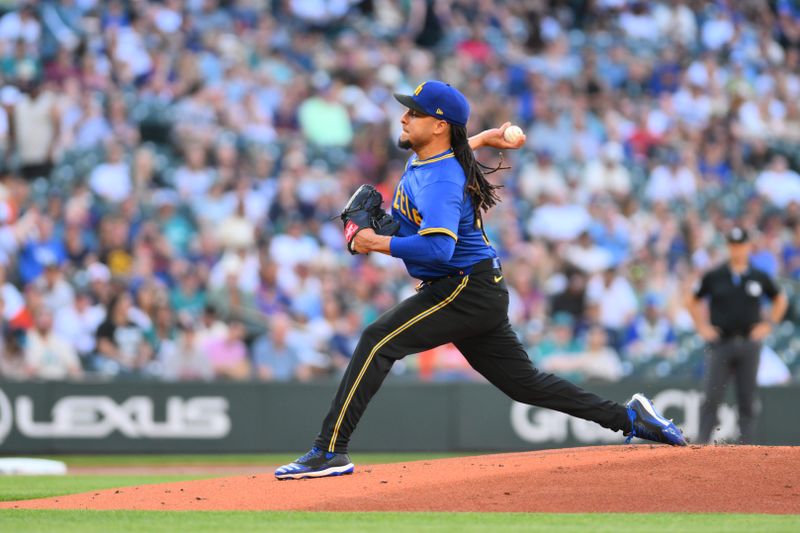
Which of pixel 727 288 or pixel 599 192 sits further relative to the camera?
pixel 599 192

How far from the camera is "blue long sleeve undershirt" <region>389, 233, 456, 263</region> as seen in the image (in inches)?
282

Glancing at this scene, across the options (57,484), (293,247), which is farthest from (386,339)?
(293,247)

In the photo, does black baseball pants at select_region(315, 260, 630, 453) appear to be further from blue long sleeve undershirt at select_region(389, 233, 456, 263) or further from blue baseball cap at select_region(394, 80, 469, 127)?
blue baseball cap at select_region(394, 80, 469, 127)

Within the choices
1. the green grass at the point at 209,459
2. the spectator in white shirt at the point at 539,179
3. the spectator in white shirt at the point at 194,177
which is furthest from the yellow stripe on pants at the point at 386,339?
the spectator in white shirt at the point at 539,179

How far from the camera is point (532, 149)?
19.1m

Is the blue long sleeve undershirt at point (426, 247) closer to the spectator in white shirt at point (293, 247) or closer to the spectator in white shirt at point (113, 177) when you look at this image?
the spectator in white shirt at point (293, 247)

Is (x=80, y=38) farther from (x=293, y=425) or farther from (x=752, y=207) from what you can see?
(x=752, y=207)

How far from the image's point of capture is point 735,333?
1166 cm

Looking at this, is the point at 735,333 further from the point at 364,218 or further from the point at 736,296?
the point at 364,218

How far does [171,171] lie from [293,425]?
3.95 meters

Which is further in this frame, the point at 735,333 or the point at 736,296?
the point at 736,296

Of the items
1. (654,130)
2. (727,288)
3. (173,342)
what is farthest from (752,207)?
(173,342)

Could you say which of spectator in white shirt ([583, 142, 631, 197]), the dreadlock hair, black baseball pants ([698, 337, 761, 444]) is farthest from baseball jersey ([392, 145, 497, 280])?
spectator in white shirt ([583, 142, 631, 197])

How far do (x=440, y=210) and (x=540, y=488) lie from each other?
5.32ft
